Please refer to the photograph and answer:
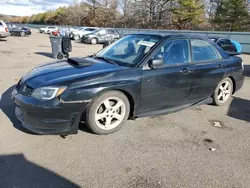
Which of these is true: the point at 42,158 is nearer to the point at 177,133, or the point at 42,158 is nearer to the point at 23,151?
the point at 23,151

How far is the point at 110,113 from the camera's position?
3693 mm

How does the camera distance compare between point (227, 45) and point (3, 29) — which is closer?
point (227, 45)

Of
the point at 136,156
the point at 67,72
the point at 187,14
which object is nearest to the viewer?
the point at 136,156

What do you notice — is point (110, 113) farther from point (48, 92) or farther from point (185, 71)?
point (185, 71)

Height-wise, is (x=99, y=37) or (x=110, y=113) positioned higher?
(x=99, y=37)

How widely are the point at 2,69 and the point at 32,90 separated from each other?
19.5ft

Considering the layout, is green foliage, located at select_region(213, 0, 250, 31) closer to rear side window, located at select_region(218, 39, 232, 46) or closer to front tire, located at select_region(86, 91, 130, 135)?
rear side window, located at select_region(218, 39, 232, 46)

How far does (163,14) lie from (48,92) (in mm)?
45725

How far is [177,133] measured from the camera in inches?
153

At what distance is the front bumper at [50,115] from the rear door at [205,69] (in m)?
2.25

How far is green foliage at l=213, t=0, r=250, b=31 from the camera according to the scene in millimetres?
34000

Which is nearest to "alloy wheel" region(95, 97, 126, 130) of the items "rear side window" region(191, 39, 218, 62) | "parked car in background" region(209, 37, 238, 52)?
"rear side window" region(191, 39, 218, 62)

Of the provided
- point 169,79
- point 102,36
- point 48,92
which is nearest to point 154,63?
point 169,79

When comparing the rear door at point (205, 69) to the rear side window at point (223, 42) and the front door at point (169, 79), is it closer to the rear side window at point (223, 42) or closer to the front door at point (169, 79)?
the front door at point (169, 79)
